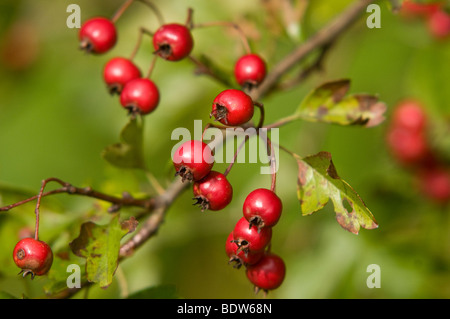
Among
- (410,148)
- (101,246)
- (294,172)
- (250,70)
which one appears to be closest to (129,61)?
(250,70)

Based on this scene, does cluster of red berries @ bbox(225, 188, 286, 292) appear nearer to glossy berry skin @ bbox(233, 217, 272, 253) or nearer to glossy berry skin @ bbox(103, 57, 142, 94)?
glossy berry skin @ bbox(233, 217, 272, 253)

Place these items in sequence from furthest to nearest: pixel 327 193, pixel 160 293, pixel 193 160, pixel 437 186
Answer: pixel 437 186, pixel 160 293, pixel 327 193, pixel 193 160

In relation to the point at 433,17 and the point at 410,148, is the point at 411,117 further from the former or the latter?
the point at 433,17

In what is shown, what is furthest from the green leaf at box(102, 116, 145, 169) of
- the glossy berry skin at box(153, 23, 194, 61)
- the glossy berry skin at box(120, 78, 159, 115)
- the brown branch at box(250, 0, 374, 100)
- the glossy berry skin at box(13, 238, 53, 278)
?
the brown branch at box(250, 0, 374, 100)

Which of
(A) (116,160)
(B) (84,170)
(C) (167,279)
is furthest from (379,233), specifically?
(B) (84,170)

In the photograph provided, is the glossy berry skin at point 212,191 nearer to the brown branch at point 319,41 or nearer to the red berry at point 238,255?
the red berry at point 238,255

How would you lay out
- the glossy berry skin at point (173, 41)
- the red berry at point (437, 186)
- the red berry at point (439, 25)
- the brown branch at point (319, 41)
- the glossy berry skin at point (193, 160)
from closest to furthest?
the glossy berry skin at point (193, 160), the glossy berry skin at point (173, 41), the brown branch at point (319, 41), the red berry at point (437, 186), the red berry at point (439, 25)

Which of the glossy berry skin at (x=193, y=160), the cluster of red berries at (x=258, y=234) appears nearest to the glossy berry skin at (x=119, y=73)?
the glossy berry skin at (x=193, y=160)
